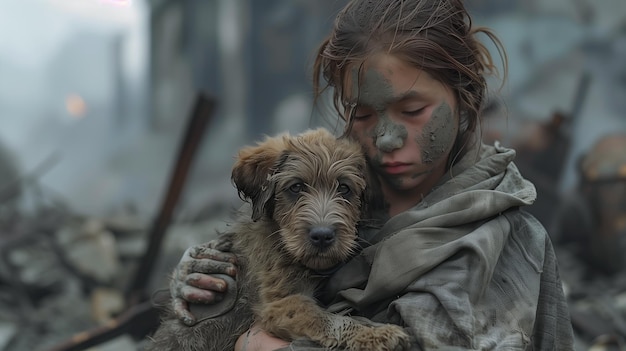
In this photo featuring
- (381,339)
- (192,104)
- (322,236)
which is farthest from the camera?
(192,104)

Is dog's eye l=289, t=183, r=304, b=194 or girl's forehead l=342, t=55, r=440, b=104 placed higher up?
girl's forehead l=342, t=55, r=440, b=104

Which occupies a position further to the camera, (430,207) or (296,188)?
(296,188)

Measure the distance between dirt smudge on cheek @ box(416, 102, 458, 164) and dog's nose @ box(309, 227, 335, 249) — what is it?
20.1 inches

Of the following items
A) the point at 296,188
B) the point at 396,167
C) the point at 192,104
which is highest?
the point at 396,167

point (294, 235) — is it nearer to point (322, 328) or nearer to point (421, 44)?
point (322, 328)

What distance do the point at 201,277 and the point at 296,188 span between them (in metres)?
0.60

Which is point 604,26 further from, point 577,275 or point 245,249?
point 245,249

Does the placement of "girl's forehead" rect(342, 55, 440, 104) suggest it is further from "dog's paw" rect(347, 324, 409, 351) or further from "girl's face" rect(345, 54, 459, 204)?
"dog's paw" rect(347, 324, 409, 351)

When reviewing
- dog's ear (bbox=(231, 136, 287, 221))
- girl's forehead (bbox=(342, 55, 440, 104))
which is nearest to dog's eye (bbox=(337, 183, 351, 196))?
dog's ear (bbox=(231, 136, 287, 221))

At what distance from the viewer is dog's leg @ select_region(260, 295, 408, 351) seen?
8.41 ft

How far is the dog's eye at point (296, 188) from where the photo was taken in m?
3.01

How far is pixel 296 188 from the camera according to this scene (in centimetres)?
301

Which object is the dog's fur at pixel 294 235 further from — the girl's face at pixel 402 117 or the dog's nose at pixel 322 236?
the girl's face at pixel 402 117

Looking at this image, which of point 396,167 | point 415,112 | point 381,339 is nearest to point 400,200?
point 396,167
